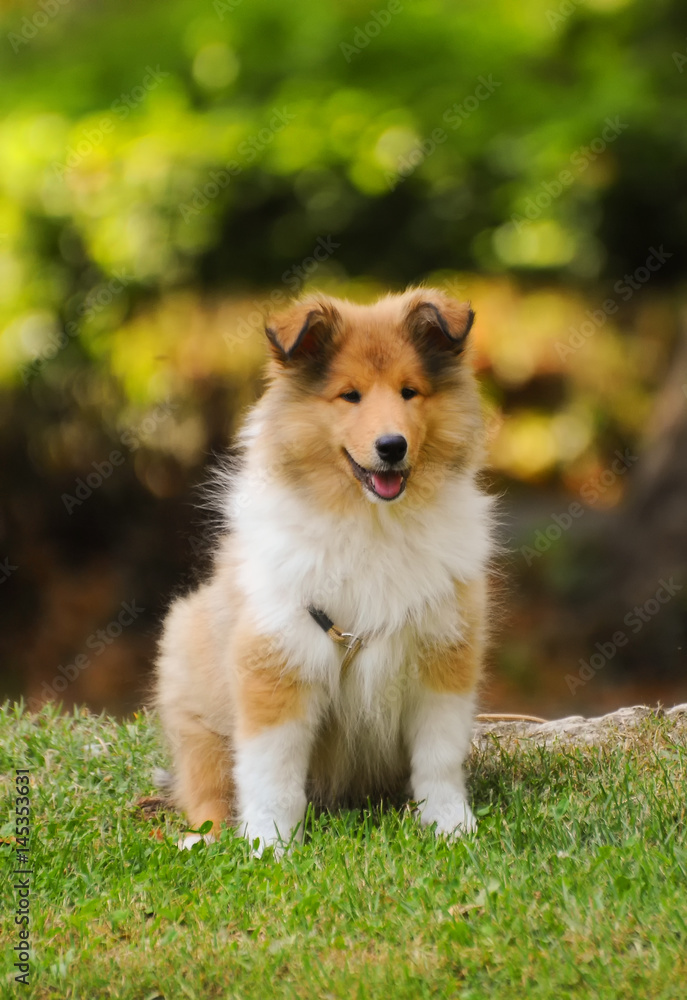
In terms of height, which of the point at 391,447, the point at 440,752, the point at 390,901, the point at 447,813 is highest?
the point at 391,447

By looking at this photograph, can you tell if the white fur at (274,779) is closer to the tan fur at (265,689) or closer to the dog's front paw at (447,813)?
the tan fur at (265,689)

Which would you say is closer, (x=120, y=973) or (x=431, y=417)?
(x=120, y=973)

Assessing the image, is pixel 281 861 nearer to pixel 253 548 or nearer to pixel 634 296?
pixel 253 548

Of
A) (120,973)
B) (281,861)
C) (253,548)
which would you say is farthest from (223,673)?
(120,973)

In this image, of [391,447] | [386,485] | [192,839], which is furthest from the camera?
[192,839]

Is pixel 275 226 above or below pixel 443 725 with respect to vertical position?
below

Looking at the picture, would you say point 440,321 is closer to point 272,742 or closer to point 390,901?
point 272,742

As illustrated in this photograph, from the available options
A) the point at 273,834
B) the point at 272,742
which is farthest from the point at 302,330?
the point at 273,834

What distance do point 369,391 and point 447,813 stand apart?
1638mm

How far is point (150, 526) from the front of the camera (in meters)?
11.2

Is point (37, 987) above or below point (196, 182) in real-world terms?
above

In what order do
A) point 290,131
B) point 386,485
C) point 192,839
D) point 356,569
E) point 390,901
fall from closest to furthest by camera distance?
point 390,901, point 386,485, point 356,569, point 192,839, point 290,131

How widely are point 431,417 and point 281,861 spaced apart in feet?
5.55

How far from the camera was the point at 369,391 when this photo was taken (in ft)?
13.7
